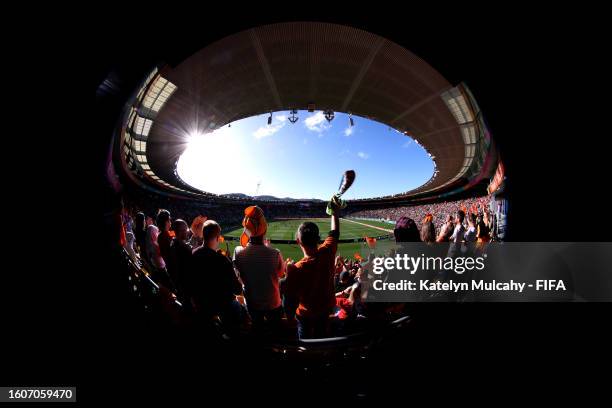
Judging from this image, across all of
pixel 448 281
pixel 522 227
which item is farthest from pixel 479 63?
pixel 448 281

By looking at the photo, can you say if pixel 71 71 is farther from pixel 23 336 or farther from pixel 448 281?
pixel 448 281


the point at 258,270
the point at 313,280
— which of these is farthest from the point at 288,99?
the point at 313,280

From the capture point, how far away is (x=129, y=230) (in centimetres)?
295

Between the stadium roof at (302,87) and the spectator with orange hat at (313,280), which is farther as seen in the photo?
the stadium roof at (302,87)

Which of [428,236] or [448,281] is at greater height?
[428,236]

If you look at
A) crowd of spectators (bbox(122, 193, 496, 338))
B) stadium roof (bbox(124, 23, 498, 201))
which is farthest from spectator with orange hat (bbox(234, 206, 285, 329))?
stadium roof (bbox(124, 23, 498, 201))

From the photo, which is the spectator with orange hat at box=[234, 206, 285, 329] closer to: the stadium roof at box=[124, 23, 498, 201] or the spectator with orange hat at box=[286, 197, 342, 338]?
the spectator with orange hat at box=[286, 197, 342, 338]

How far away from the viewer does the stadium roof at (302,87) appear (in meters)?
4.83

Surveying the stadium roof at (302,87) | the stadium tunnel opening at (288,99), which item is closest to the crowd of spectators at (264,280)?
the stadium tunnel opening at (288,99)

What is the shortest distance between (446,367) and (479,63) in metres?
3.07

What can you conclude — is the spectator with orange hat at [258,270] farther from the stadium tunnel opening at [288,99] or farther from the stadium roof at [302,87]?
the stadium roof at [302,87]

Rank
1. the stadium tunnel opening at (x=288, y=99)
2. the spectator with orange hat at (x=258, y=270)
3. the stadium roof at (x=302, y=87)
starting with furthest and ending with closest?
the stadium roof at (x=302, y=87), the stadium tunnel opening at (x=288, y=99), the spectator with orange hat at (x=258, y=270)

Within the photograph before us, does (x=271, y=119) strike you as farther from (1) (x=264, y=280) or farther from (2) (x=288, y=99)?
(1) (x=264, y=280)

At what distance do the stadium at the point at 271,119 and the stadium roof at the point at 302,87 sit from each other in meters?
0.04
